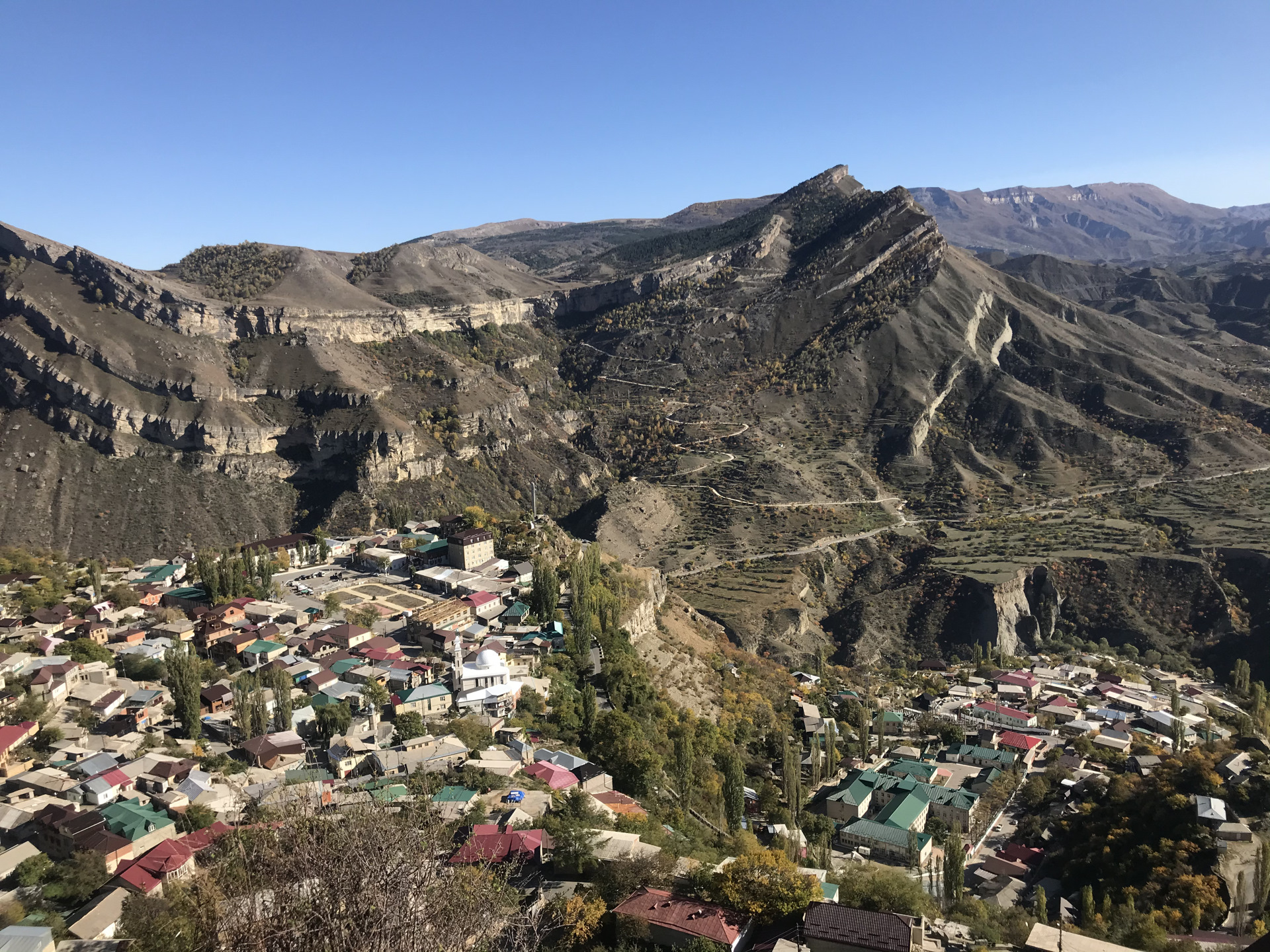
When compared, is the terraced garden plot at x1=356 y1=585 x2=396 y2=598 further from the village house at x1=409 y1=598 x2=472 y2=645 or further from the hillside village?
the village house at x1=409 y1=598 x2=472 y2=645

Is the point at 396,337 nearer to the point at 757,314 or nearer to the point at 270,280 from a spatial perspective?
the point at 270,280

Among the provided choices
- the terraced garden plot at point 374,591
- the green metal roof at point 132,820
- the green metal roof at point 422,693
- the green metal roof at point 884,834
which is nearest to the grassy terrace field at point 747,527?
the terraced garden plot at point 374,591

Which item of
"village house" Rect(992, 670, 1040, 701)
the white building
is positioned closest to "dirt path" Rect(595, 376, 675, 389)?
"village house" Rect(992, 670, 1040, 701)

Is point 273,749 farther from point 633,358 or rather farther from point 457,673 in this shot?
point 633,358

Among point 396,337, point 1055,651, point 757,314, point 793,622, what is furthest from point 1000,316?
point 396,337

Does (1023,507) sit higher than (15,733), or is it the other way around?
(15,733)

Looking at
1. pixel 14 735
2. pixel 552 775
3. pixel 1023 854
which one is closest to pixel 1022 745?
pixel 1023 854

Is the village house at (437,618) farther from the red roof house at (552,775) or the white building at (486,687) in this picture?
the red roof house at (552,775)
